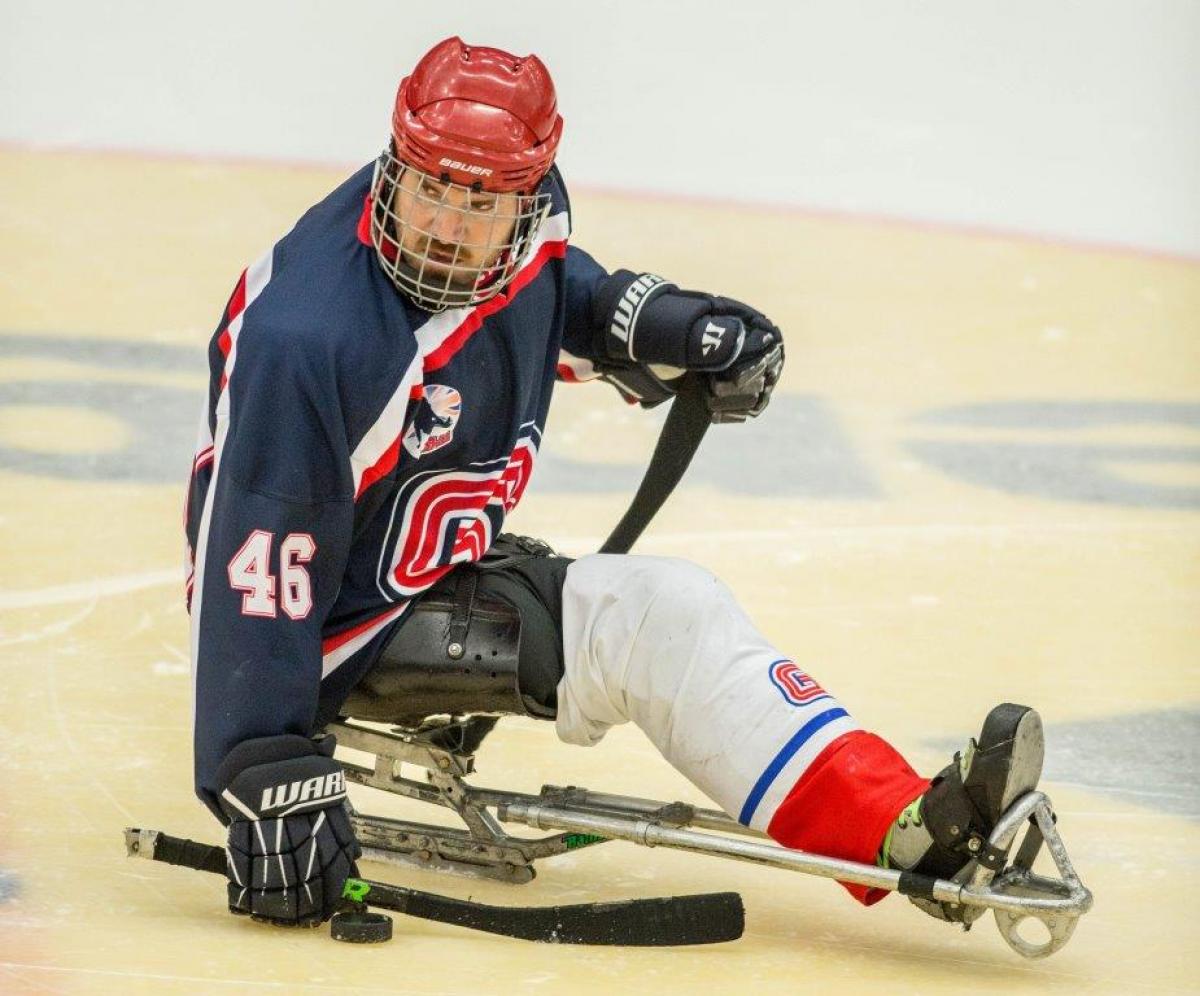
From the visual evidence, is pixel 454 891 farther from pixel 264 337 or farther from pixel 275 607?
pixel 264 337

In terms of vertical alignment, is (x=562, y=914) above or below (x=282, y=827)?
below

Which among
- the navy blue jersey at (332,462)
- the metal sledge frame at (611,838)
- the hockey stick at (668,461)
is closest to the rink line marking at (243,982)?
the navy blue jersey at (332,462)

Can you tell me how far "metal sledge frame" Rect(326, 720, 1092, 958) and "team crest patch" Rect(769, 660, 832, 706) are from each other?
20 cm

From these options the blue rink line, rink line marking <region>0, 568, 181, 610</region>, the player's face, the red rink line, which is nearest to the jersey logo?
the player's face

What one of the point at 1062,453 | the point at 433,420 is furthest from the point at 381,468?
the point at 1062,453

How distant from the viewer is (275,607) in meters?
2.80

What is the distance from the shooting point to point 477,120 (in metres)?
2.89

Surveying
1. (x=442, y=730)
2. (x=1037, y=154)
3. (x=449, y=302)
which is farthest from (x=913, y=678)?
(x=1037, y=154)

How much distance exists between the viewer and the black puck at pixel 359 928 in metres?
2.81

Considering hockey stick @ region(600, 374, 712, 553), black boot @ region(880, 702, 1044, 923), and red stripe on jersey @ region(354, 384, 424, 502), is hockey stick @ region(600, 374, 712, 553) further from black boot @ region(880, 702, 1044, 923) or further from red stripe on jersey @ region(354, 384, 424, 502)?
black boot @ region(880, 702, 1044, 923)

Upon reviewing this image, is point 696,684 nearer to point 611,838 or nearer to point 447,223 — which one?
point 611,838

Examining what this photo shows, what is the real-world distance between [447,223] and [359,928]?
929mm

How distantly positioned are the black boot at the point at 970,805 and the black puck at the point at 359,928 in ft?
2.16

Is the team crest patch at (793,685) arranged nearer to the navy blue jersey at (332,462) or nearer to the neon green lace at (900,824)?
the neon green lace at (900,824)
